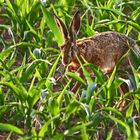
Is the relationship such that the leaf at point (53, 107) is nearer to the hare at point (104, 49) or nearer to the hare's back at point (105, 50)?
the hare at point (104, 49)

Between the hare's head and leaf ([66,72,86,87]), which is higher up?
the hare's head

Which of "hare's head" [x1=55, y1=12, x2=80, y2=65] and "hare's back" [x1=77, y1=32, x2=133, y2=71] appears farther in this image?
"hare's back" [x1=77, y1=32, x2=133, y2=71]

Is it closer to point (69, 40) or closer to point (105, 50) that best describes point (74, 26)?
point (69, 40)

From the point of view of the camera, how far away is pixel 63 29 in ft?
16.0

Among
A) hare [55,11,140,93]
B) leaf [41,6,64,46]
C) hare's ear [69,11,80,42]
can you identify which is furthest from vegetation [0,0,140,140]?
hare's ear [69,11,80,42]

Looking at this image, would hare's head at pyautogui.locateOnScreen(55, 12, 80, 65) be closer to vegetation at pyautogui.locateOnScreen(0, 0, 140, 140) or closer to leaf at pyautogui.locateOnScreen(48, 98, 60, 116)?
vegetation at pyautogui.locateOnScreen(0, 0, 140, 140)

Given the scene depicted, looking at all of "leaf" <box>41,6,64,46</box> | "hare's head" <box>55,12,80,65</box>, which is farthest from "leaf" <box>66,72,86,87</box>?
"leaf" <box>41,6,64,46</box>

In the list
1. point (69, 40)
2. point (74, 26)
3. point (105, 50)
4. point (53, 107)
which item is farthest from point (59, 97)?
point (105, 50)

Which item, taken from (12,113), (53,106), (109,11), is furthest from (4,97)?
(109,11)

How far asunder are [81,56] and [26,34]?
0.92m

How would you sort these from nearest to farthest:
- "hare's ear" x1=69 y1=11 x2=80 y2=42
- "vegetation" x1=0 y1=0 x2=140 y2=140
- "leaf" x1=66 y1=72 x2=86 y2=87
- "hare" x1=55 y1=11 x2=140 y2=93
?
"vegetation" x1=0 y1=0 x2=140 y2=140, "leaf" x1=66 y1=72 x2=86 y2=87, "hare's ear" x1=69 y1=11 x2=80 y2=42, "hare" x1=55 y1=11 x2=140 y2=93

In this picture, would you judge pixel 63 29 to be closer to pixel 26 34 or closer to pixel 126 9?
pixel 26 34

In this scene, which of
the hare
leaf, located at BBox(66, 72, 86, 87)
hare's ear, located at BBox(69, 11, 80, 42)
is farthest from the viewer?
the hare

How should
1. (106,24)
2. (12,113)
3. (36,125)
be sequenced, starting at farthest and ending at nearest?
(106,24) < (12,113) < (36,125)
